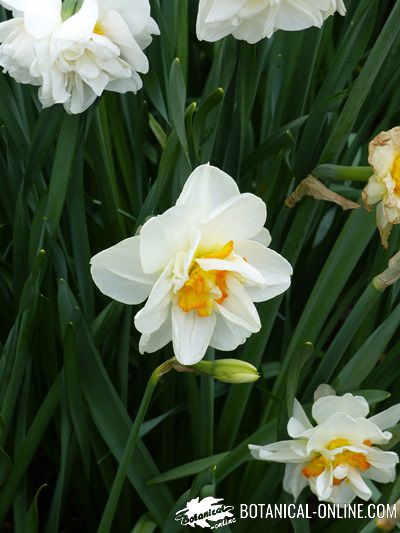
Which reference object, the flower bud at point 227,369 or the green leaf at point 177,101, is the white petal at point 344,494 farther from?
the green leaf at point 177,101

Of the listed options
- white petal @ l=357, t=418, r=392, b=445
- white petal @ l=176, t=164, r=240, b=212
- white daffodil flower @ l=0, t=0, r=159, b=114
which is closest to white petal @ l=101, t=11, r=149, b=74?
white daffodil flower @ l=0, t=0, r=159, b=114

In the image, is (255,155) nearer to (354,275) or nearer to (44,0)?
(44,0)

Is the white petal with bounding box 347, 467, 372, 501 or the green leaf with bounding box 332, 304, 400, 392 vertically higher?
the green leaf with bounding box 332, 304, 400, 392

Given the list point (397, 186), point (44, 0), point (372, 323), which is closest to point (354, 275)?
point (372, 323)

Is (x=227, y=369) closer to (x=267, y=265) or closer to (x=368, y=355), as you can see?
(x=267, y=265)

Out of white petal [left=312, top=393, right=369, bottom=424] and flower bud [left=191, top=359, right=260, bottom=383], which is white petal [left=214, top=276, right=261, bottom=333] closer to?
flower bud [left=191, top=359, right=260, bottom=383]

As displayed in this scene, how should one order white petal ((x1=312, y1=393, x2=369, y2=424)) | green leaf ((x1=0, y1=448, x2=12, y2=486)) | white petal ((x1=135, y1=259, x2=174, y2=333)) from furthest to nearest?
1. green leaf ((x1=0, y1=448, x2=12, y2=486))
2. white petal ((x1=312, y1=393, x2=369, y2=424))
3. white petal ((x1=135, y1=259, x2=174, y2=333))

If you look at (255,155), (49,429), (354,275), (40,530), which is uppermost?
(255,155)
